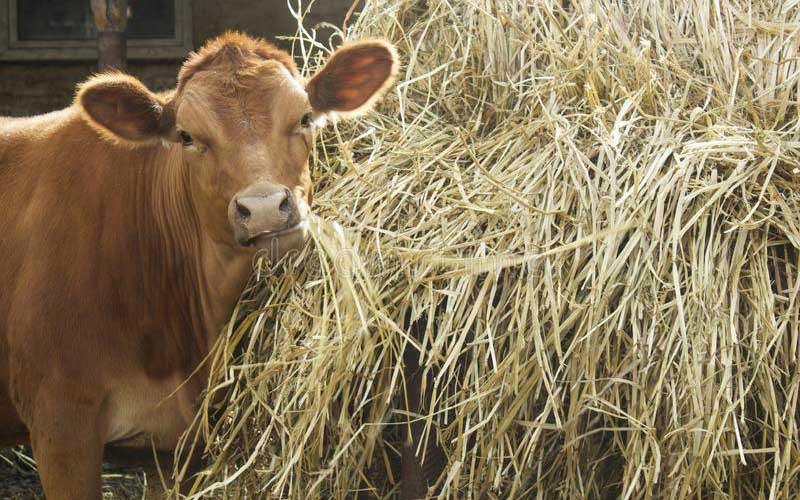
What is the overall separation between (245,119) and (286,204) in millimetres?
352

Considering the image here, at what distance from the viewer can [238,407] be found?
10.2ft

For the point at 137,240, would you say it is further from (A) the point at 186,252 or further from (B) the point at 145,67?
(B) the point at 145,67

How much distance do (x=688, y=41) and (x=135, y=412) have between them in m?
2.13

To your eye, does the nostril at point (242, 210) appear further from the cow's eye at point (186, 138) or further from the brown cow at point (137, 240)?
the cow's eye at point (186, 138)

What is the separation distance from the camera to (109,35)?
6.07m

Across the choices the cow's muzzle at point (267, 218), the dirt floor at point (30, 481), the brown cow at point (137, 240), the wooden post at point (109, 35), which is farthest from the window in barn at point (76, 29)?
the cow's muzzle at point (267, 218)

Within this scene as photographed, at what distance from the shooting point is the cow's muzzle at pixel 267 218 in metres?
2.89

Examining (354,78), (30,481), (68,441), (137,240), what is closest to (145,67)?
(30,481)

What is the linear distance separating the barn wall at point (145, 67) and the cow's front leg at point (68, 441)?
6626mm

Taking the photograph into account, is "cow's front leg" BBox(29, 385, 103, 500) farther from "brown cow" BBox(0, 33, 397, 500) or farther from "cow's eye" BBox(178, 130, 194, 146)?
"cow's eye" BBox(178, 130, 194, 146)

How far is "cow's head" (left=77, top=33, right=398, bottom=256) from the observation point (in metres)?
2.97

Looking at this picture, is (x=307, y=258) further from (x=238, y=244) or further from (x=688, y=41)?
(x=688, y=41)

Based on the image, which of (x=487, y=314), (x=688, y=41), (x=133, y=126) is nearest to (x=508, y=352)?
(x=487, y=314)

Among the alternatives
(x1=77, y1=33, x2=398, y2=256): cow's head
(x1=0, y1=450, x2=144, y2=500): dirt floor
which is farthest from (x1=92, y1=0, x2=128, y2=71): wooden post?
(x1=77, y1=33, x2=398, y2=256): cow's head
